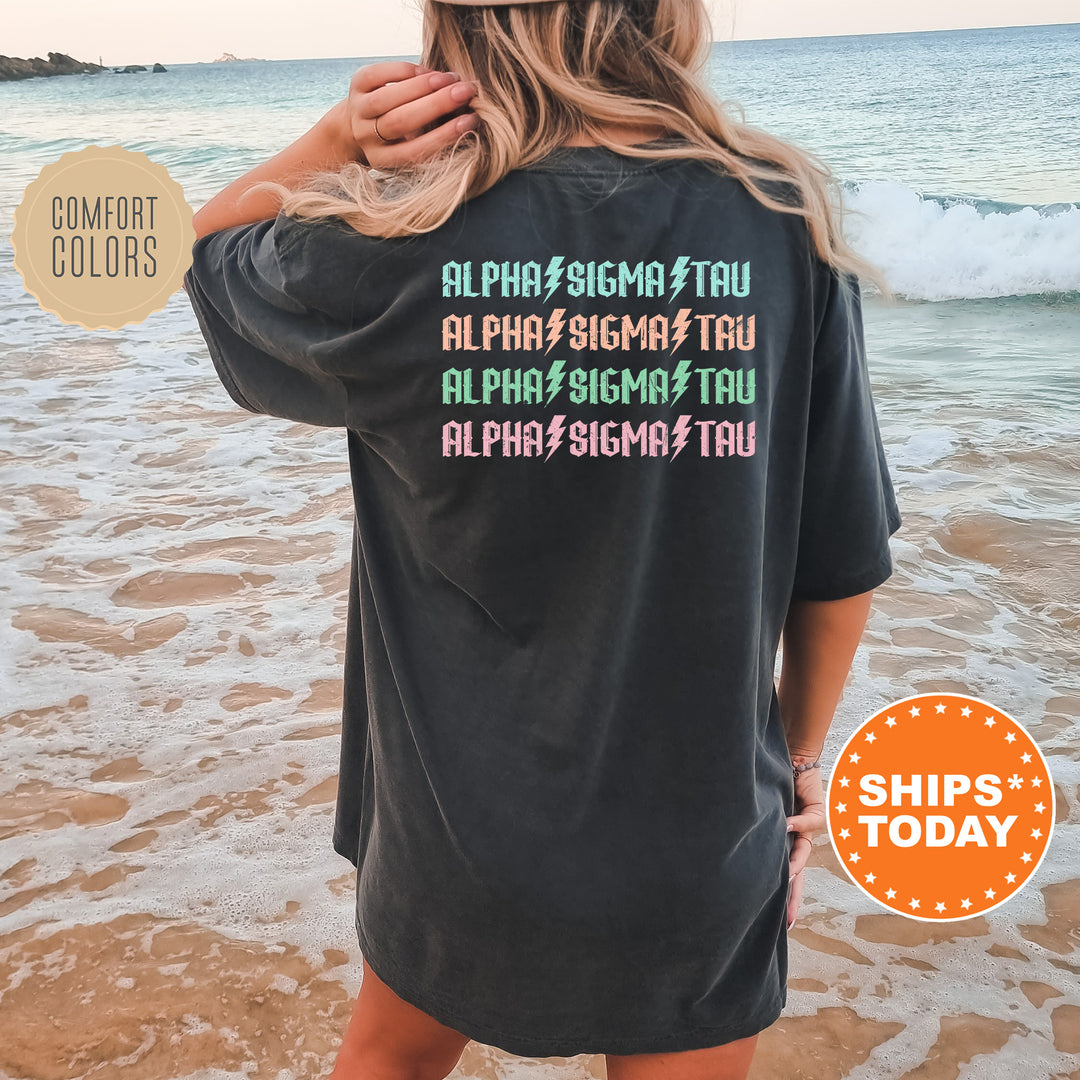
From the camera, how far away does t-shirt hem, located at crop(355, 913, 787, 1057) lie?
1116 mm

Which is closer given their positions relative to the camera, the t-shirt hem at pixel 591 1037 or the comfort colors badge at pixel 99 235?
the t-shirt hem at pixel 591 1037

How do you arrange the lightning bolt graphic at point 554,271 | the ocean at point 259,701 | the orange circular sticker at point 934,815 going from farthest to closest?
1. the orange circular sticker at point 934,815
2. the ocean at point 259,701
3. the lightning bolt graphic at point 554,271

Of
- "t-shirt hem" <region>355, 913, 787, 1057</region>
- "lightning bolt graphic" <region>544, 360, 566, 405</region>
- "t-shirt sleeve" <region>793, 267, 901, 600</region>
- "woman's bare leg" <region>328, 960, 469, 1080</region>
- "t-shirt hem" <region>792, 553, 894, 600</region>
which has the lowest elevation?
"woman's bare leg" <region>328, 960, 469, 1080</region>

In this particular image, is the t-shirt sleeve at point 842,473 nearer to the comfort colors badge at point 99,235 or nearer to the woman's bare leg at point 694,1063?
the woman's bare leg at point 694,1063

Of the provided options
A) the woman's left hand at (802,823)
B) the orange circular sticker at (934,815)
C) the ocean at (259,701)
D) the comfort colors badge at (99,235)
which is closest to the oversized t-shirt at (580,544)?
the woman's left hand at (802,823)

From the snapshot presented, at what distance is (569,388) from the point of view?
37.1 inches

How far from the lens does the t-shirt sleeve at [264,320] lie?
3.25 ft

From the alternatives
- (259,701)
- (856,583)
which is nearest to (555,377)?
A: (856,583)

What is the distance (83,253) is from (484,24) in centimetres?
182

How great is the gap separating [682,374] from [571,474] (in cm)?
13

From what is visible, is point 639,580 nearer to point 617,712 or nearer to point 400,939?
point 617,712

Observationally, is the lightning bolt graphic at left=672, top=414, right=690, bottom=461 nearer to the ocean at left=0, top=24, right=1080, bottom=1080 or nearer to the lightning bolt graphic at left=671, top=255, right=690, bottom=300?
the lightning bolt graphic at left=671, top=255, right=690, bottom=300

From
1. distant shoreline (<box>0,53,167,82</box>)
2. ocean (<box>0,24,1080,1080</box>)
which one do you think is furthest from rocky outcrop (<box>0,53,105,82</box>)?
ocean (<box>0,24,1080,1080</box>)

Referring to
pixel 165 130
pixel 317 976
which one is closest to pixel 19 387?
pixel 317 976
